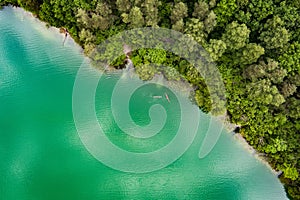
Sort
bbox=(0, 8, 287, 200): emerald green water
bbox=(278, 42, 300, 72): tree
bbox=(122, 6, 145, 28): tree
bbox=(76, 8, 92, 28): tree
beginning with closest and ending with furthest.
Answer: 1. bbox=(122, 6, 145, 28): tree
2. bbox=(278, 42, 300, 72): tree
3. bbox=(76, 8, 92, 28): tree
4. bbox=(0, 8, 287, 200): emerald green water

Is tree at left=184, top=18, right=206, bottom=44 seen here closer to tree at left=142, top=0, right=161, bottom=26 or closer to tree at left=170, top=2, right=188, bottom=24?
tree at left=170, top=2, right=188, bottom=24

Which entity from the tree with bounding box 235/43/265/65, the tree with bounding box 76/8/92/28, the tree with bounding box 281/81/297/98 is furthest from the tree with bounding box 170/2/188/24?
the tree with bounding box 281/81/297/98

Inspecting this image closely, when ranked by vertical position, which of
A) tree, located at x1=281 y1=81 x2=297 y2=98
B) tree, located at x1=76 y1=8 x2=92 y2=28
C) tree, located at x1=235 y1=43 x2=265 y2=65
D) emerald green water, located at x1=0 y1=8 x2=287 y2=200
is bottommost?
emerald green water, located at x1=0 y1=8 x2=287 y2=200

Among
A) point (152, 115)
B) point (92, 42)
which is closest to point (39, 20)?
point (92, 42)

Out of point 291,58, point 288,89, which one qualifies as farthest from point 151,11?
point 288,89

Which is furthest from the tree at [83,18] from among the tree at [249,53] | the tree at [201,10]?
the tree at [249,53]

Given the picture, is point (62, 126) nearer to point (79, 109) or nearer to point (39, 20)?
point (79, 109)

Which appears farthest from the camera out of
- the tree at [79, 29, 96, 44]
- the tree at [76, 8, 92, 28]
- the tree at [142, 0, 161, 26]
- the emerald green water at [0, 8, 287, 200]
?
the emerald green water at [0, 8, 287, 200]

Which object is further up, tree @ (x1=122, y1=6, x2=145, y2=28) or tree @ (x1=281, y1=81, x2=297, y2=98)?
tree @ (x1=122, y1=6, x2=145, y2=28)
